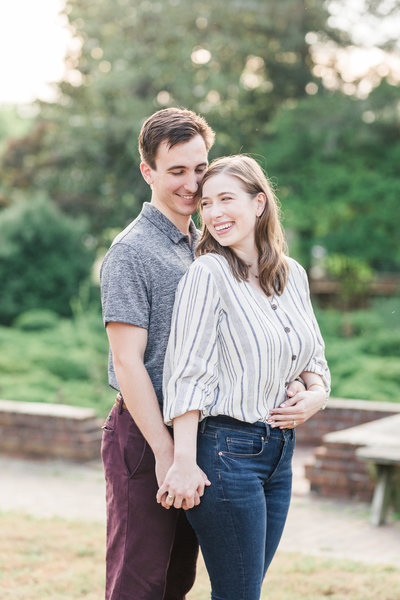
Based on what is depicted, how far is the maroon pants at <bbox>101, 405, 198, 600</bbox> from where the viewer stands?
2.46 m

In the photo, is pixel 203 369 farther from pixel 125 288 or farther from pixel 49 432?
pixel 49 432

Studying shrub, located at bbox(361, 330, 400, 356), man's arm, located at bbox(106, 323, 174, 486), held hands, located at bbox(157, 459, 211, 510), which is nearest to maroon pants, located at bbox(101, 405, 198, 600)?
man's arm, located at bbox(106, 323, 174, 486)

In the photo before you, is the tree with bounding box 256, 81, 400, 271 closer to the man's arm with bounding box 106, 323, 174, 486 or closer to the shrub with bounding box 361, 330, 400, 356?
the shrub with bounding box 361, 330, 400, 356

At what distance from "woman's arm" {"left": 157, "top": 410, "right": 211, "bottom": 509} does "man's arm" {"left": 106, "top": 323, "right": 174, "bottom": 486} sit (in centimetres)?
10

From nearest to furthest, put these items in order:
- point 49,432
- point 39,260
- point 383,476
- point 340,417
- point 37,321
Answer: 1. point 383,476
2. point 49,432
3. point 340,417
4. point 37,321
5. point 39,260

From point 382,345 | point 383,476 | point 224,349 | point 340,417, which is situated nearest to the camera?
point 224,349

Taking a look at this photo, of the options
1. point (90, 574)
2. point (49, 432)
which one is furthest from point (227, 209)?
point (49, 432)

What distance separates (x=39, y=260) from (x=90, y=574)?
554 inches

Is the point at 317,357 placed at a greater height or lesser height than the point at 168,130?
lesser

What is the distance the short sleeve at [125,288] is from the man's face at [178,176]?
0.93 feet

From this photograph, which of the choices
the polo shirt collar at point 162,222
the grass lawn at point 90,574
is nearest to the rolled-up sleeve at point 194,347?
the polo shirt collar at point 162,222

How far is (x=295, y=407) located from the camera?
2363 mm

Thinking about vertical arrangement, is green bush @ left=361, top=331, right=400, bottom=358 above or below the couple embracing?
above

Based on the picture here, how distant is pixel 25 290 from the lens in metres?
17.4
